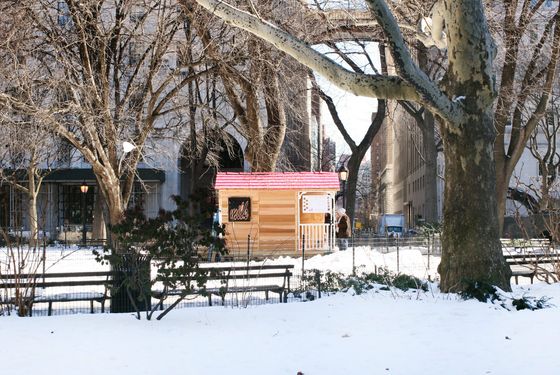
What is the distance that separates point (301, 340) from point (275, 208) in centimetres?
1734

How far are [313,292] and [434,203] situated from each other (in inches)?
1060

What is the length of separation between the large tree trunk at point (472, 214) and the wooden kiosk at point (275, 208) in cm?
1327

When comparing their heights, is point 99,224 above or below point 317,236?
above

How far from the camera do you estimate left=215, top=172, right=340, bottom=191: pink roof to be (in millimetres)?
24922

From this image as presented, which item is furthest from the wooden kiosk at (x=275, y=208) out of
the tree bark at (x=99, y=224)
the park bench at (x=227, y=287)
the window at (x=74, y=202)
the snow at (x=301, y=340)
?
the window at (x=74, y=202)

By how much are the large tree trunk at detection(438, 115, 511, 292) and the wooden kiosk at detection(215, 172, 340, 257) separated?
13.3m

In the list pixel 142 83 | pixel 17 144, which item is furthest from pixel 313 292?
pixel 17 144

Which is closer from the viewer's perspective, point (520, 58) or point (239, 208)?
point (239, 208)

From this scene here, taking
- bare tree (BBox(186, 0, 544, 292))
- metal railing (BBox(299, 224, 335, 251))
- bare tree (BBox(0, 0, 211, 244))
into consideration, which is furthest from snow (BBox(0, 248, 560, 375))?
metal railing (BBox(299, 224, 335, 251))

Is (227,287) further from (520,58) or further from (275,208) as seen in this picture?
(520,58)

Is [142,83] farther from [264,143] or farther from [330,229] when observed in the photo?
[330,229]

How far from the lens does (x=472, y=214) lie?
11.5 m

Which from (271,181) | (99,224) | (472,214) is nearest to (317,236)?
(271,181)

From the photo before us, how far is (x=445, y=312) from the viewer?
9.62 metres
